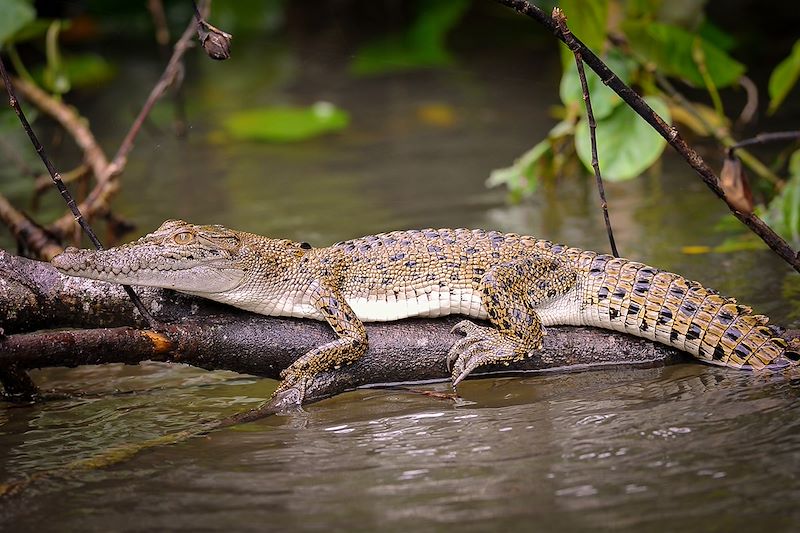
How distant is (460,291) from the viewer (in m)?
4.68

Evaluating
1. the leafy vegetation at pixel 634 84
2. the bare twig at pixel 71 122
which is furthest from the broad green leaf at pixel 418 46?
the bare twig at pixel 71 122

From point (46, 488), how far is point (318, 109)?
792 centimetres

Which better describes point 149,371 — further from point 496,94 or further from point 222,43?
point 496,94

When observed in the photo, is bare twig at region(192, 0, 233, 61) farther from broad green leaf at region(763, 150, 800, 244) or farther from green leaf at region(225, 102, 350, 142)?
green leaf at region(225, 102, 350, 142)

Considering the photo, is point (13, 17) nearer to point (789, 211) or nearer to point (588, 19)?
point (588, 19)

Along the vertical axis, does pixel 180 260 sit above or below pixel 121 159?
below

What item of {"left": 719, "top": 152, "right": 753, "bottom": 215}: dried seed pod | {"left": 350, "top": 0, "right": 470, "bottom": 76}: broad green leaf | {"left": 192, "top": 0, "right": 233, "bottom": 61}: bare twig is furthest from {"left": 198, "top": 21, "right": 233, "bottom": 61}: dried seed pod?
{"left": 350, "top": 0, "right": 470, "bottom": 76}: broad green leaf

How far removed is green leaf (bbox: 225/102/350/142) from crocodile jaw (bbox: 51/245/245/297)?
6.42 metres

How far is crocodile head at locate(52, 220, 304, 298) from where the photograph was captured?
13.4 ft

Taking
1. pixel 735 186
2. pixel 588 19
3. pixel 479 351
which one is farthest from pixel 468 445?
pixel 588 19

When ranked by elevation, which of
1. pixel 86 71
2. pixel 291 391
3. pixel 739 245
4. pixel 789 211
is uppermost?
pixel 86 71

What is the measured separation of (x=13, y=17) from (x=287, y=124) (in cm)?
363

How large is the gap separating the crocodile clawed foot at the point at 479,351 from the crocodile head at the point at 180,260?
949 millimetres

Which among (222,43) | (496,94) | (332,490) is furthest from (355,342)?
(496,94)
